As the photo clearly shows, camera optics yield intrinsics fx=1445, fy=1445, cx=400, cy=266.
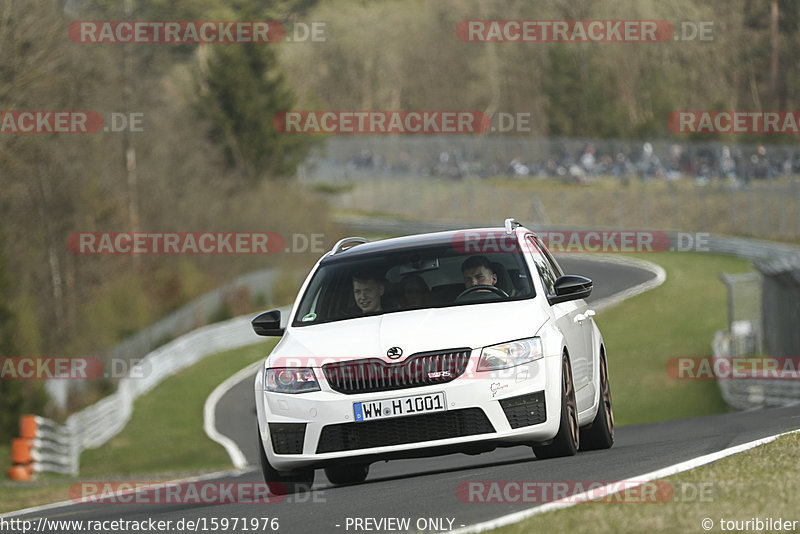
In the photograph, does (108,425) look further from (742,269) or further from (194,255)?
(194,255)

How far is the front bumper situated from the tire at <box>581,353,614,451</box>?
1.70 meters

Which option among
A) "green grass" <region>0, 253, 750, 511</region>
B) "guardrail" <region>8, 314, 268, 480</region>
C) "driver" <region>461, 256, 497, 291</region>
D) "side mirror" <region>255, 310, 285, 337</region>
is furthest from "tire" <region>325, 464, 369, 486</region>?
"guardrail" <region>8, 314, 268, 480</region>

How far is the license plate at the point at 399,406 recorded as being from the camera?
9391 millimetres

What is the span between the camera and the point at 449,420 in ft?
31.0

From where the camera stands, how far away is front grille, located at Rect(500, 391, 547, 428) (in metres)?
9.45

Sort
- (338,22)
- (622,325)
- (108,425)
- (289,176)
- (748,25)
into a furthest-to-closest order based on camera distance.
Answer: (338,22), (289,176), (748,25), (622,325), (108,425)

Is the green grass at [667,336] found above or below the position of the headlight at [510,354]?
below

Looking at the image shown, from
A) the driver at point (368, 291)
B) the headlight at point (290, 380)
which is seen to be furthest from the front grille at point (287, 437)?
the driver at point (368, 291)

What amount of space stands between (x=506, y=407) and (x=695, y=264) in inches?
1930

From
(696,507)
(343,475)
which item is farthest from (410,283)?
(696,507)

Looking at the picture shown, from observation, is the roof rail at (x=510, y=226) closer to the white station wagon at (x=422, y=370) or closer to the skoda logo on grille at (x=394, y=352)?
the white station wagon at (x=422, y=370)

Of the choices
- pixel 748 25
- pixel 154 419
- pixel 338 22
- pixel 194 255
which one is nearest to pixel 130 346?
pixel 154 419

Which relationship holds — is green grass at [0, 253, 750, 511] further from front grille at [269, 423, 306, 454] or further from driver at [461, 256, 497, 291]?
driver at [461, 256, 497, 291]

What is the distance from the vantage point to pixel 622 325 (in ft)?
148
